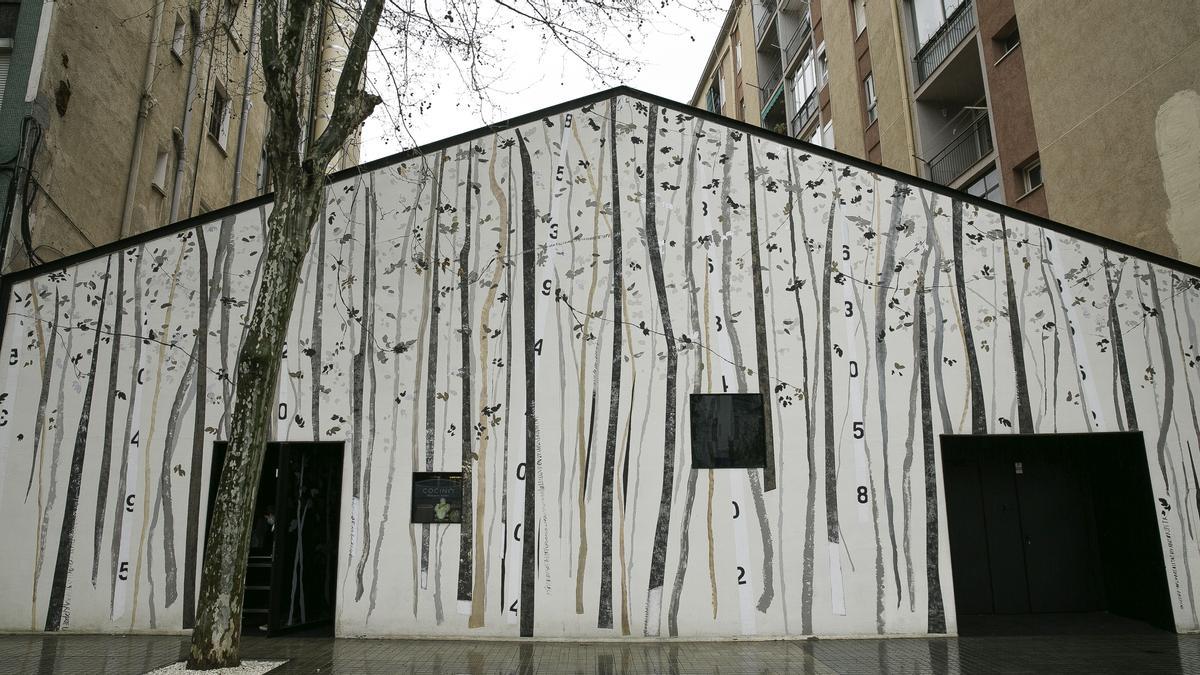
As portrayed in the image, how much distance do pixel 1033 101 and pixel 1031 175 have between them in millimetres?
1639

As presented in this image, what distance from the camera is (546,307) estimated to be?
9242 millimetres

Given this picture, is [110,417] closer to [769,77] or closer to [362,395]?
[362,395]

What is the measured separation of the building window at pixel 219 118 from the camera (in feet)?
53.7

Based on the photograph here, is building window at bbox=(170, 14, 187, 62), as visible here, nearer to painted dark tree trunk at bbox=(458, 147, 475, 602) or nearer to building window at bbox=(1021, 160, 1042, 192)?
painted dark tree trunk at bbox=(458, 147, 475, 602)

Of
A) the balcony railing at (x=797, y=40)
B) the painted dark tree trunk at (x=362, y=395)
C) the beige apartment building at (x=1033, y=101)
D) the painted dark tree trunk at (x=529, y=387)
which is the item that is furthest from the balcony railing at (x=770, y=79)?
the painted dark tree trunk at (x=362, y=395)

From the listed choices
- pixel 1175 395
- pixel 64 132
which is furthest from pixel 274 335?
pixel 1175 395

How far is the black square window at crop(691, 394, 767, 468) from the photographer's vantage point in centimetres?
877

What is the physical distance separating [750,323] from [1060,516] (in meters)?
5.96

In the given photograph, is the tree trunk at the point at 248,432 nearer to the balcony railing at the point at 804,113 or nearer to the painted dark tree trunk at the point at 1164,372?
the painted dark tree trunk at the point at 1164,372

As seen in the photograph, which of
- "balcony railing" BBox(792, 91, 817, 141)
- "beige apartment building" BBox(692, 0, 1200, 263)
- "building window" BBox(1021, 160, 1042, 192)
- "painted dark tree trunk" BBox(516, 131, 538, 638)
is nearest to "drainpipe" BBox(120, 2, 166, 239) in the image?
"painted dark tree trunk" BBox(516, 131, 538, 638)

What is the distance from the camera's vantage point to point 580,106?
991 cm

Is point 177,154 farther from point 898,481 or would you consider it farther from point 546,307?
point 898,481

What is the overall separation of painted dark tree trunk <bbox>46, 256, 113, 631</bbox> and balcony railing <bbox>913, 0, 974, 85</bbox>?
18.7 m

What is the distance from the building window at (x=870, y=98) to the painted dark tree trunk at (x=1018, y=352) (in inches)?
531
